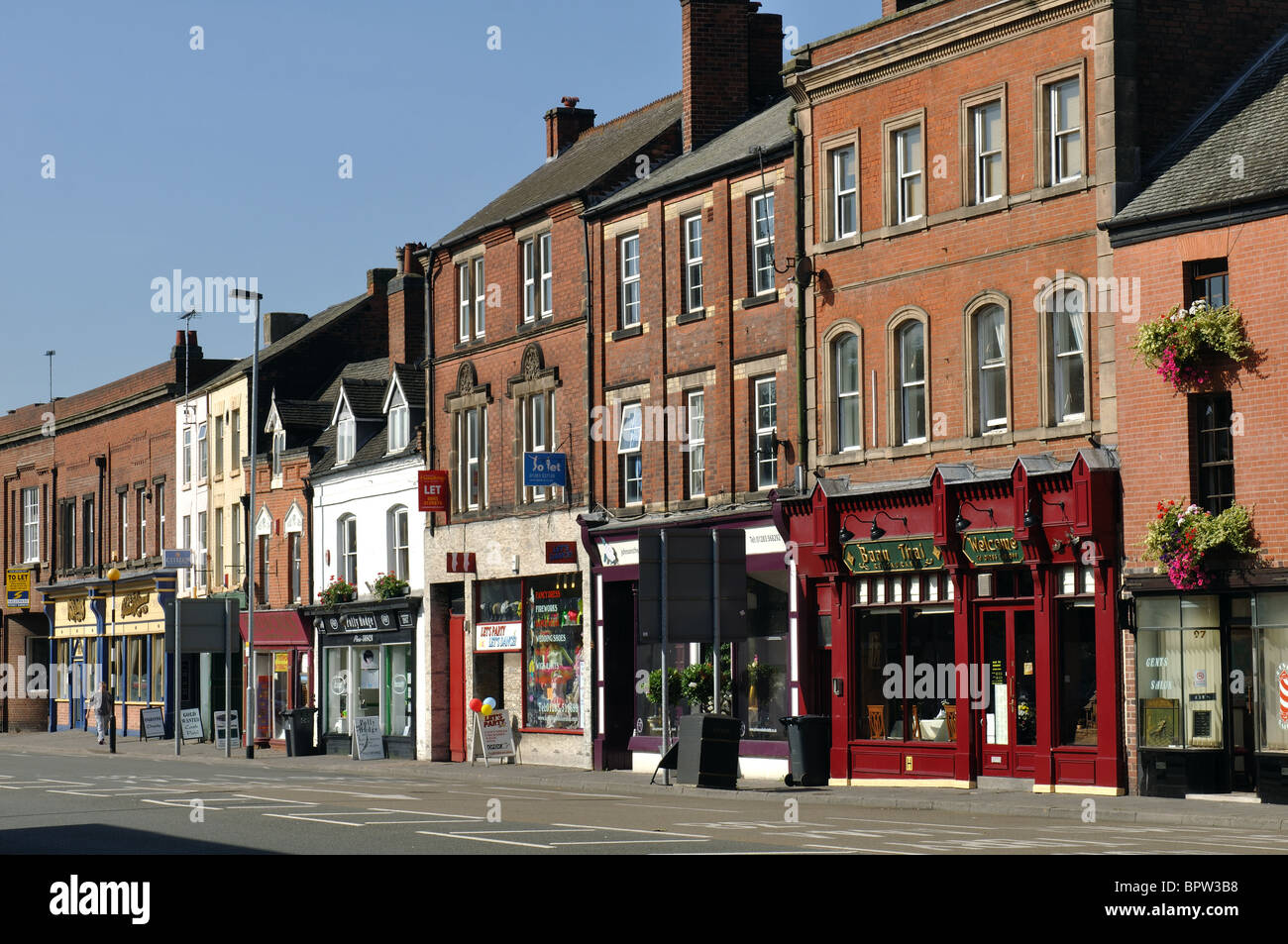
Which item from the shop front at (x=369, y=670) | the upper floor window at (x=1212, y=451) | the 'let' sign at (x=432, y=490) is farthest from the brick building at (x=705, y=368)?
the shop front at (x=369, y=670)

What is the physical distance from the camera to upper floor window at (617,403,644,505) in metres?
36.7

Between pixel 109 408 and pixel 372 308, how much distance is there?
43.4ft

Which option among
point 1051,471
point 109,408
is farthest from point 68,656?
point 1051,471

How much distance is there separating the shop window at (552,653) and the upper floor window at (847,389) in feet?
28.4

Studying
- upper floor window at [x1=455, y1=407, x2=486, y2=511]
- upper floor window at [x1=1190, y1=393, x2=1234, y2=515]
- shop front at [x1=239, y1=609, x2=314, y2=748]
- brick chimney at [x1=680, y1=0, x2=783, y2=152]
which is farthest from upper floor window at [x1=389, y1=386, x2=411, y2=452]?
upper floor window at [x1=1190, y1=393, x2=1234, y2=515]

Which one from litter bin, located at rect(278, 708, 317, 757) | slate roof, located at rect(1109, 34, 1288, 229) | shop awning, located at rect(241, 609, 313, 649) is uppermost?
slate roof, located at rect(1109, 34, 1288, 229)

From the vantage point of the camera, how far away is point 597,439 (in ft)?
124

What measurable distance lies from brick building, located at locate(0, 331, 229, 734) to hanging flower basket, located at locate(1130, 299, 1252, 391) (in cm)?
3616

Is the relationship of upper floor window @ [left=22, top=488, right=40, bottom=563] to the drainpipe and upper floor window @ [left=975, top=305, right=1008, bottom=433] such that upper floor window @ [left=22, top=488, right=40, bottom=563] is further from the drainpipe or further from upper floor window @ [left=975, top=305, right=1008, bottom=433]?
upper floor window @ [left=975, top=305, right=1008, bottom=433]

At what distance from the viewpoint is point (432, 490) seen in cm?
4272

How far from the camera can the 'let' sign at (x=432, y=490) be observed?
42562 millimetres

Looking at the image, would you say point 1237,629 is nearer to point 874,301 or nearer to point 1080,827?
point 1080,827

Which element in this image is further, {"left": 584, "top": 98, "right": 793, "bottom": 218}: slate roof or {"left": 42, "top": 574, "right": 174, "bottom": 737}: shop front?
{"left": 42, "top": 574, "right": 174, "bottom": 737}: shop front

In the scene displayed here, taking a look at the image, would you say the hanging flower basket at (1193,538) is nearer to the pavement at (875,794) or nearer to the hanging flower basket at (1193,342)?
the hanging flower basket at (1193,342)
